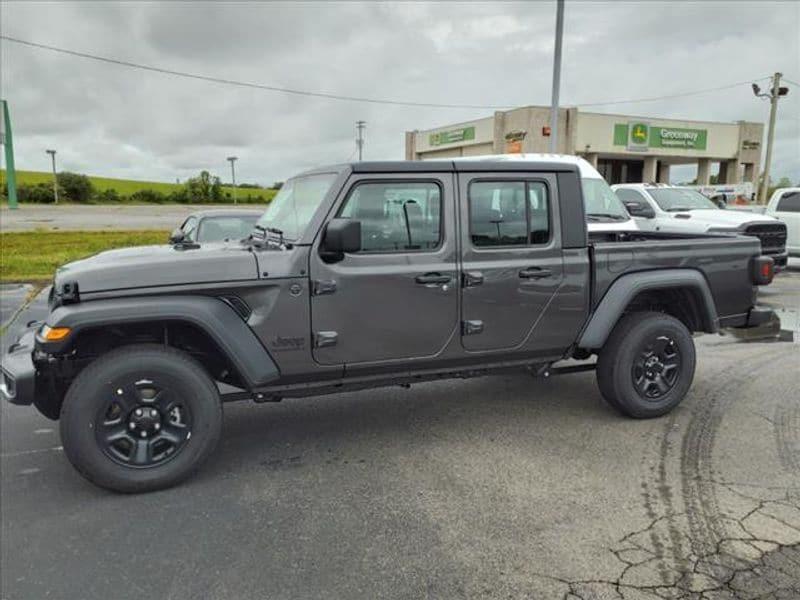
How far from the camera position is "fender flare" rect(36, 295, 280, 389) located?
3305 mm

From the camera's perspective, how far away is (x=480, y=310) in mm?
4137

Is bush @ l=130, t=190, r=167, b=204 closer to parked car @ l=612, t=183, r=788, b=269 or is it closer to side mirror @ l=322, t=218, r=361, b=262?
parked car @ l=612, t=183, r=788, b=269

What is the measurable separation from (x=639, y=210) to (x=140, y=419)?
1113 centimetres

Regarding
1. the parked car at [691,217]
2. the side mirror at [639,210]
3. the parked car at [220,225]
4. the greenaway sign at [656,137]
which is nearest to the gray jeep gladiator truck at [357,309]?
the parked car at [220,225]

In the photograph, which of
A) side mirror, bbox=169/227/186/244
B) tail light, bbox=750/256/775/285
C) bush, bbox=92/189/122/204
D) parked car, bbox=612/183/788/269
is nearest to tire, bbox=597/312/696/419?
tail light, bbox=750/256/775/285

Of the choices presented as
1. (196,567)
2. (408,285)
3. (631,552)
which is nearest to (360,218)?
(408,285)

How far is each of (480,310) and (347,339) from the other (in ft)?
3.13

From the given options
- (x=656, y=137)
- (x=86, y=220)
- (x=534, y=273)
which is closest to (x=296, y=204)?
(x=534, y=273)

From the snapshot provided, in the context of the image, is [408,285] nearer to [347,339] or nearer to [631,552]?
[347,339]

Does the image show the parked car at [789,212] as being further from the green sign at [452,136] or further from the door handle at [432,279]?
the green sign at [452,136]

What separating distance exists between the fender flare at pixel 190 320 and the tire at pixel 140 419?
233 mm

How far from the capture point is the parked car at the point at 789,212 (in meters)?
13.7

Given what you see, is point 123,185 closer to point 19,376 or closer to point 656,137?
point 656,137

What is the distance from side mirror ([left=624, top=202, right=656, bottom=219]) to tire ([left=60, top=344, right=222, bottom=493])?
10.7 meters
